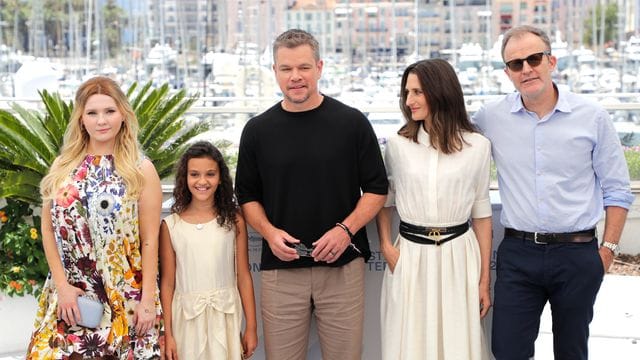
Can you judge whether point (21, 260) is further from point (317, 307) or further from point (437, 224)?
point (437, 224)

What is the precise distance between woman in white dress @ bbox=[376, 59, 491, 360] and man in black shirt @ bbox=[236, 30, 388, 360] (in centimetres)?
15

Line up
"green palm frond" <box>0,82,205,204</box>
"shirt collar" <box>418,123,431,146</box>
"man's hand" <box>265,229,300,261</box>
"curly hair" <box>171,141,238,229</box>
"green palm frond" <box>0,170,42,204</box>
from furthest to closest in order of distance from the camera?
"green palm frond" <box>0,82,205,204</box> < "green palm frond" <box>0,170,42,204</box> < "curly hair" <box>171,141,238,229</box> < "shirt collar" <box>418,123,431,146</box> < "man's hand" <box>265,229,300,261</box>

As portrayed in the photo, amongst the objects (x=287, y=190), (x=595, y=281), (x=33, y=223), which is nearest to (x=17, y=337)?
(x=33, y=223)

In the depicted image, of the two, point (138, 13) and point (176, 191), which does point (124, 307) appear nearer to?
point (176, 191)

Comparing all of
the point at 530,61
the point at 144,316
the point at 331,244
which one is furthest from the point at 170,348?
the point at 530,61

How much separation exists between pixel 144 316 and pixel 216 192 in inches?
25.8

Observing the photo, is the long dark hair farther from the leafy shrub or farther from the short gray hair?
the leafy shrub

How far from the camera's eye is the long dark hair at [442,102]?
3.55 meters

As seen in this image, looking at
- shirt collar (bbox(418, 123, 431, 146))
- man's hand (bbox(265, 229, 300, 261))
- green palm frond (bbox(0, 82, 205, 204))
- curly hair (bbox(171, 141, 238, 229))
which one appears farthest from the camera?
green palm frond (bbox(0, 82, 205, 204))

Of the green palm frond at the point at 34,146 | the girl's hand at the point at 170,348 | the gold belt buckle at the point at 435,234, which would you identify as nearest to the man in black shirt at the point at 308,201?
the gold belt buckle at the point at 435,234

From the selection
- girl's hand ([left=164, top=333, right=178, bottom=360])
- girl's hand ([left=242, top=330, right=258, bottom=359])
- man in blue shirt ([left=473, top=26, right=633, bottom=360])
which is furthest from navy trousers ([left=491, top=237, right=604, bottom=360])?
girl's hand ([left=164, top=333, right=178, bottom=360])

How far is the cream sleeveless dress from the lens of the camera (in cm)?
373

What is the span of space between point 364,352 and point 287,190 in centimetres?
123

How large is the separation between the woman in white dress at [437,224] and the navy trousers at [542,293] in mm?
93
